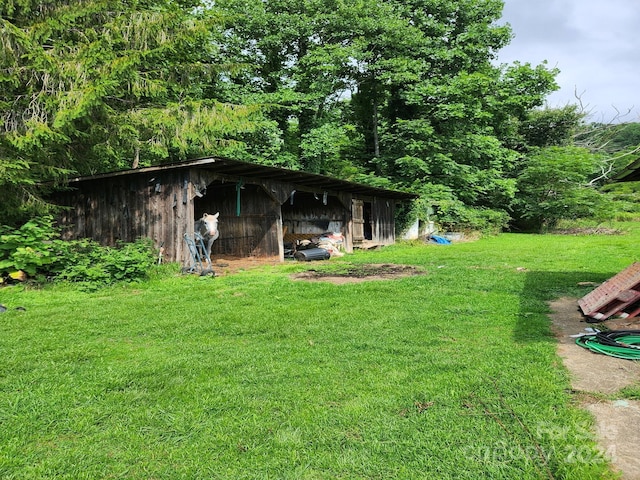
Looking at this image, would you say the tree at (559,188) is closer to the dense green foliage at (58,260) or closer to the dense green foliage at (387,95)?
the dense green foliage at (387,95)

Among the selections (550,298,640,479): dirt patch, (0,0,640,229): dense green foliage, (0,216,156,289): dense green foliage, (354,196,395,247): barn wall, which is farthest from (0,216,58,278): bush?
(354,196,395,247): barn wall

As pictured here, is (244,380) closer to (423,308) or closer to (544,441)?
(544,441)

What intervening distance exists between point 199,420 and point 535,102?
2680 cm

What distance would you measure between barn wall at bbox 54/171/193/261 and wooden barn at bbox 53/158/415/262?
2cm

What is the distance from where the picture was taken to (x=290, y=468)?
2170mm

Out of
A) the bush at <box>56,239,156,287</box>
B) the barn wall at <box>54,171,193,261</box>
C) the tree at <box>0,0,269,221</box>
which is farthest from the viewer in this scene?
the barn wall at <box>54,171,193,261</box>

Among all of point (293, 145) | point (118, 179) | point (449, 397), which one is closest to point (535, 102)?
point (293, 145)

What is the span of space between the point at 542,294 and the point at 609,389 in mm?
4019

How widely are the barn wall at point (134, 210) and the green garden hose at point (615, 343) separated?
830cm

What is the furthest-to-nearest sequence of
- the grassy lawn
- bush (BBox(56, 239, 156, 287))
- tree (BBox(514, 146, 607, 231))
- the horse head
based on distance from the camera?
tree (BBox(514, 146, 607, 231)) → the horse head → bush (BBox(56, 239, 156, 287)) → the grassy lawn

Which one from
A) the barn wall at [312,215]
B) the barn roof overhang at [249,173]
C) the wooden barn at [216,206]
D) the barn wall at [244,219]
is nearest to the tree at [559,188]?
the wooden barn at [216,206]

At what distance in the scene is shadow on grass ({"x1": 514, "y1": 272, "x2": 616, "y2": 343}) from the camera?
15.0 ft

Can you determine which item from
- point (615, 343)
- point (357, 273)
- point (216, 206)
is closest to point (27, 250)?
point (357, 273)

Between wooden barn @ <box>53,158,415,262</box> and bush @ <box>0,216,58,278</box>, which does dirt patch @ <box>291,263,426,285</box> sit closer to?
wooden barn @ <box>53,158,415,262</box>
